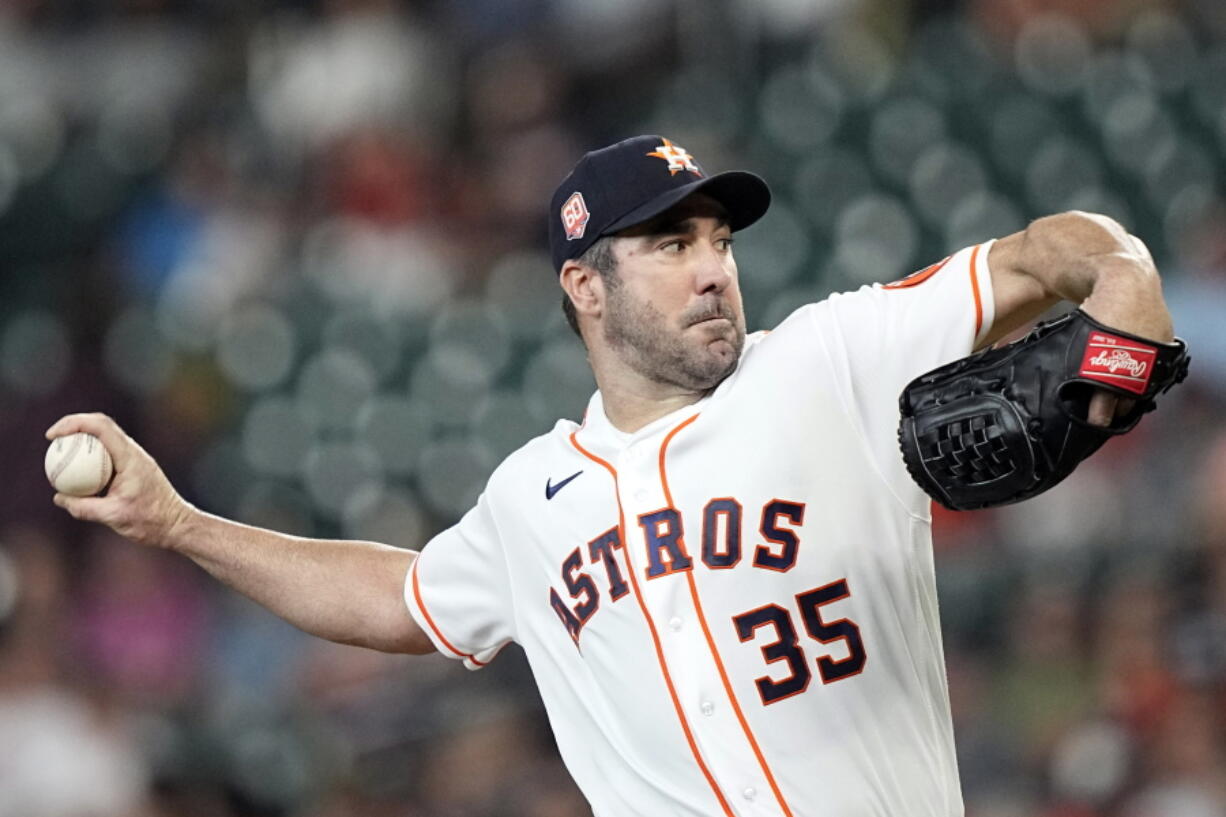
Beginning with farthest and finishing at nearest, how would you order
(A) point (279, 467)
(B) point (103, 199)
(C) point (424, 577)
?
(B) point (103, 199), (A) point (279, 467), (C) point (424, 577)

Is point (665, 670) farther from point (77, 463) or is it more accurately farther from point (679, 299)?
point (77, 463)

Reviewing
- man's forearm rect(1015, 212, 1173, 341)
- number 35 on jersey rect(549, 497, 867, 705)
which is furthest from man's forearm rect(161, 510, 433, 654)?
man's forearm rect(1015, 212, 1173, 341)

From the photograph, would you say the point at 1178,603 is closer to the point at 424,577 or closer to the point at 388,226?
the point at 424,577

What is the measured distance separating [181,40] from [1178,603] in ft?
15.8

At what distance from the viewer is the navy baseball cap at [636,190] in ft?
9.92

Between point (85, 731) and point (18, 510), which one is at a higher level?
point (18, 510)

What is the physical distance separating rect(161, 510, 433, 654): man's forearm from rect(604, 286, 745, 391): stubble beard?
75cm

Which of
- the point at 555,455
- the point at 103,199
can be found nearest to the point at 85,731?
the point at 103,199

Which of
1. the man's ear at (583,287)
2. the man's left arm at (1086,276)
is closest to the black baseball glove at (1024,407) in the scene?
the man's left arm at (1086,276)

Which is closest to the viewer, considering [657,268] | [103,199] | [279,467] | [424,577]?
[657,268]

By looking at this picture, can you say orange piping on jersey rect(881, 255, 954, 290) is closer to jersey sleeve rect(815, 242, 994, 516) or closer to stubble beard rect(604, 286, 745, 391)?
jersey sleeve rect(815, 242, 994, 516)

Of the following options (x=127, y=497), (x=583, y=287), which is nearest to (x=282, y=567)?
(x=127, y=497)

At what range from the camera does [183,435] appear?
668 cm

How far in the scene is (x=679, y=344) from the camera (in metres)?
3.02
